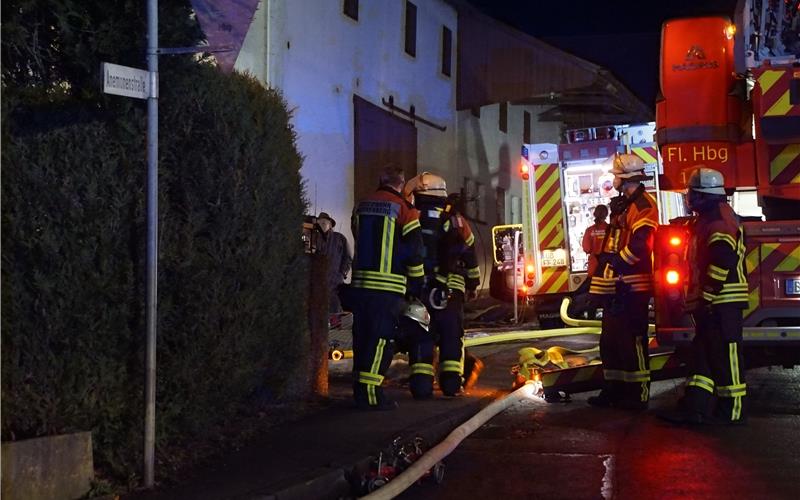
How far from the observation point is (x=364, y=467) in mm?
6066

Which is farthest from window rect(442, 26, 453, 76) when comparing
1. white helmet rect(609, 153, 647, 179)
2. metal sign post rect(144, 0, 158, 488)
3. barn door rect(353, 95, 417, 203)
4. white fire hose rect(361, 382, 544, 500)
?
metal sign post rect(144, 0, 158, 488)

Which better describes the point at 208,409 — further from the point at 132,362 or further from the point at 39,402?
the point at 39,402

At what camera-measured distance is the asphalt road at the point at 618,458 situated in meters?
5.83

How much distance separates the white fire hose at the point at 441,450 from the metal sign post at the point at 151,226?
115 centimetres

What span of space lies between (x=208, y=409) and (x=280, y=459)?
498 mm

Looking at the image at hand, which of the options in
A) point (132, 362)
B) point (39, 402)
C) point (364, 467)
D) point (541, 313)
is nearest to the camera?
point (39, 402)

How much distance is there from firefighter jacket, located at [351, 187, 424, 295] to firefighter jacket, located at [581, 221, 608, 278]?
166 cm

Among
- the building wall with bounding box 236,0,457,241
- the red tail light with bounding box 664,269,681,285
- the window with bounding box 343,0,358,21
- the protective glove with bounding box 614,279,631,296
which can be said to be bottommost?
the protective glove with bounding box 614,279,631,296

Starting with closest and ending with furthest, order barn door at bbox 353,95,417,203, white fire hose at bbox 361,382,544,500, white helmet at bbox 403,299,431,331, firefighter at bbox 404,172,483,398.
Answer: white fire hose at bbox 361,382,544,500, white helmet at bbox 403,299,431,331, firefighter at bbox 404,172,483,398, barn door at bbox 353,95,417,203

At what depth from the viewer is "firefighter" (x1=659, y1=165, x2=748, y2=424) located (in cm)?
746

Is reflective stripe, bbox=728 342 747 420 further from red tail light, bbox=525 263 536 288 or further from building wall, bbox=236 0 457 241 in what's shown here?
red tail light, bbox=525 263 536 288

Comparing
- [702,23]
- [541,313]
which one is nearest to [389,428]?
[702,23]

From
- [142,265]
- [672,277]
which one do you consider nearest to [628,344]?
[672,277]

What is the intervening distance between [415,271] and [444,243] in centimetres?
71
